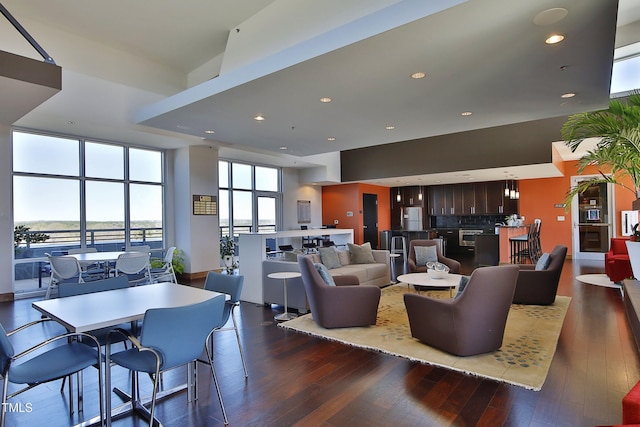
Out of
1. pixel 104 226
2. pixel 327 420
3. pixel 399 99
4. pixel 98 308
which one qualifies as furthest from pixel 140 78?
pixel 327 420

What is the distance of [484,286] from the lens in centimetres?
318

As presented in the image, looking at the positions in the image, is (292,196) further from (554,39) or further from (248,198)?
(554,39)

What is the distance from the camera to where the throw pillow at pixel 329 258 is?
5781mm

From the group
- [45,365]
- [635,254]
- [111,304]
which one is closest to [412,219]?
[635,254]

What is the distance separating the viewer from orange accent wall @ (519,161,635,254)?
10156 mm

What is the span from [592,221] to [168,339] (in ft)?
38.9

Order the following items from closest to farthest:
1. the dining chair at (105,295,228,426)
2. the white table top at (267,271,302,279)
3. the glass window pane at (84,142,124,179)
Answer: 1. the dining chair at (105,295,228,426)
2. the white table top at (267,271,302,279)
3. the glass window pane at (84,142,124,179)

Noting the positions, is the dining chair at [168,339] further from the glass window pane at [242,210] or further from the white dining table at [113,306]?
the glass window pane at [242,210]

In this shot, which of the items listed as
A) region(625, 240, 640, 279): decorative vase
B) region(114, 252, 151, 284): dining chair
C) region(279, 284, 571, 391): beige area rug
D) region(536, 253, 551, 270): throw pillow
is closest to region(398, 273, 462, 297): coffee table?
region(279, 284, 571, 391): beige area rug

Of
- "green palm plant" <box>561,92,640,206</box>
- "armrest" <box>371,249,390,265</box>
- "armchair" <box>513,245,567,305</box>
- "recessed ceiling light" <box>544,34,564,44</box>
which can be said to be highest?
"recessed ceiling light" <box>544,34,564,44</box>

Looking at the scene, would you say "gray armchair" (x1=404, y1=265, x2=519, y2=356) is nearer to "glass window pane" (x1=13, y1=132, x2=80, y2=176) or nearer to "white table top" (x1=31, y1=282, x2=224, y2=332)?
"white table top" (x1=31, y1=282, x2=224, y2=332)

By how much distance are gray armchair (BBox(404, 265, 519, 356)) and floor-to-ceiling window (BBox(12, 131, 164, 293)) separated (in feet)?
22.4

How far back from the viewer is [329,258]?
582 centimetres

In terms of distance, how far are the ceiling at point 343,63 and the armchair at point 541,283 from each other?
2.12 metres
